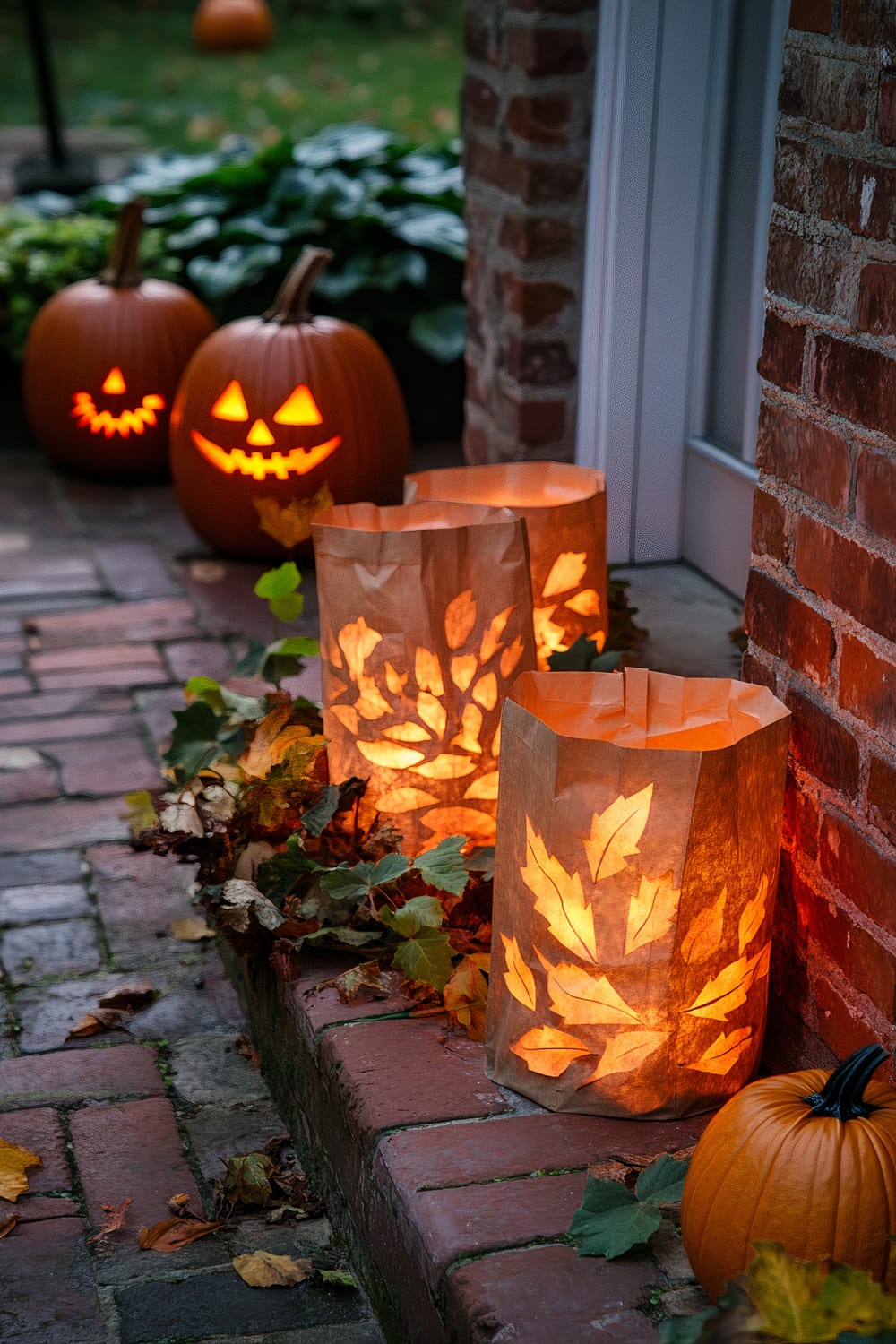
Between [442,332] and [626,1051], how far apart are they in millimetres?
3526

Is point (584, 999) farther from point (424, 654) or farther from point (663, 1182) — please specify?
point (424, 654)

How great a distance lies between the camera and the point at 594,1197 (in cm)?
152

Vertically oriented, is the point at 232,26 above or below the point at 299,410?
above

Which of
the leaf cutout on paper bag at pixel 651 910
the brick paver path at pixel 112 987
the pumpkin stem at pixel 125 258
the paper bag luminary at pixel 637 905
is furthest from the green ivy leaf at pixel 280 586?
the pumpkin stem at pixel 125 258

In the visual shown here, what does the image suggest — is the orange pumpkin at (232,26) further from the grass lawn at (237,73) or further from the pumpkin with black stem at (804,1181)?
the pumpkin with black stem at (804,1181)

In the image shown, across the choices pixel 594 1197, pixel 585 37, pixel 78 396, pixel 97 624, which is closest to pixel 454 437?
pixel 78 396

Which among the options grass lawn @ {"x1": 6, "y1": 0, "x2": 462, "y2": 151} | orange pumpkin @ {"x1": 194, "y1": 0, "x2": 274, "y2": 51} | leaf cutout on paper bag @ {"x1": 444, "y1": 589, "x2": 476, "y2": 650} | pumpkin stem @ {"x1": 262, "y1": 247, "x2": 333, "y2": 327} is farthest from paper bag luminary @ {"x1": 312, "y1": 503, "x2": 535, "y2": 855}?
orange pumpkin @ {"x1": 194, "y1": 0, "x2": 274, "y2": 51}

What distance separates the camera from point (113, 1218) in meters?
A: 1.87

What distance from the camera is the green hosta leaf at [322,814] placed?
211cm

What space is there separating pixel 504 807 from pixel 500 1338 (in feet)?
1.80

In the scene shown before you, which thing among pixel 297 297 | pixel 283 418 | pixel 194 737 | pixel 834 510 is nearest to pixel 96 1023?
pixel 194 737

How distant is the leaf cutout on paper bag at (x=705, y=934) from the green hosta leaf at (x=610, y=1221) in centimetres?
25

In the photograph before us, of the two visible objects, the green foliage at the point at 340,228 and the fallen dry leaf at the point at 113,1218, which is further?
the green foliage at the point at 340,228

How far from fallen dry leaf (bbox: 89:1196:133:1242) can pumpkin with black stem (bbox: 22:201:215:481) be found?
3060 mm
